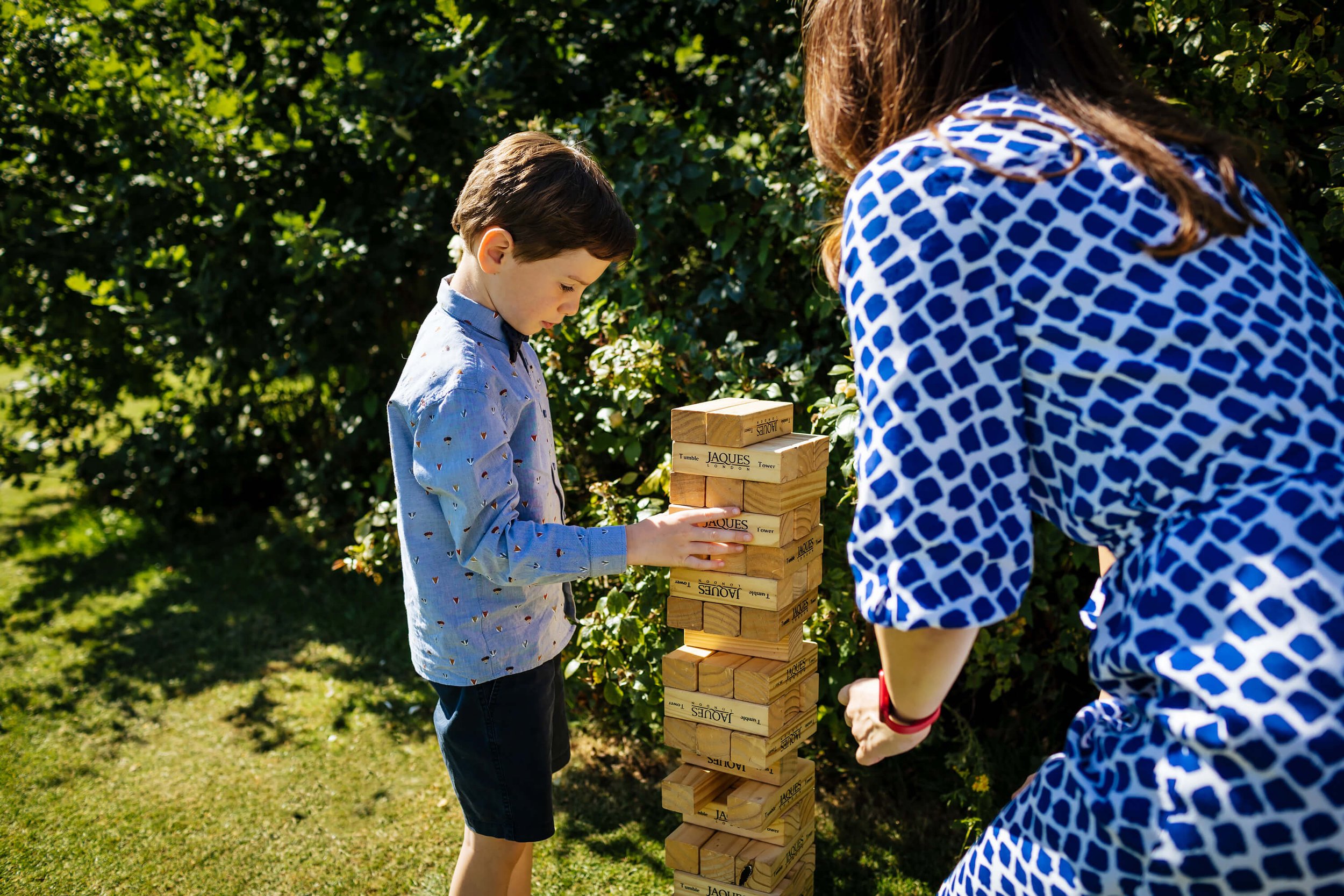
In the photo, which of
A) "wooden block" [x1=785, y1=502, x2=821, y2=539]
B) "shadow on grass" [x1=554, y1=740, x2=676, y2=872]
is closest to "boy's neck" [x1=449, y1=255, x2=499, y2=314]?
"wooden block" [x1=785, y1=502, x2=821, y2=539]

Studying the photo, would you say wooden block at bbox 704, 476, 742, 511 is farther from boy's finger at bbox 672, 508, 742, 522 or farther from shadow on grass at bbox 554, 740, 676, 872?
shadow on grass at bbox 554, 740, 676, 872

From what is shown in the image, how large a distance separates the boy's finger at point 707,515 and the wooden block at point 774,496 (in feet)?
0.09

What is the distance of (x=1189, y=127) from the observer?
1.17 m

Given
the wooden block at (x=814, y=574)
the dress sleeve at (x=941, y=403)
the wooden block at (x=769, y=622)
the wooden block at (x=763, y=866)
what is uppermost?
the dress sleeve at (x=941, y=403)

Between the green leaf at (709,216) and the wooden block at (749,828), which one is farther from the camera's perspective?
the green leaf at (709,216)

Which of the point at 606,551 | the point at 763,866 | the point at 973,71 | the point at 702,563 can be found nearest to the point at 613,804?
the point at 763,866

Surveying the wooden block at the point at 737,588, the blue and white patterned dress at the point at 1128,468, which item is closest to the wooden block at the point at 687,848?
the wooden block at the point at 737,588

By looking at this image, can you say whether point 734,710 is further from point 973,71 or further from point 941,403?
point 973,71

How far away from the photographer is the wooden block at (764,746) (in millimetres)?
2121

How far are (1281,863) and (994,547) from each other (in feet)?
1.29

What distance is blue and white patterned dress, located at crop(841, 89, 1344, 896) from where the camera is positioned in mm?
956

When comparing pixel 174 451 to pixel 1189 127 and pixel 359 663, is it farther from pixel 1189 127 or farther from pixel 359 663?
pixel 1189 127

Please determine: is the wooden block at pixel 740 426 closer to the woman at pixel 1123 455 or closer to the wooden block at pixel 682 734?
the wooden block at pixel 682 734

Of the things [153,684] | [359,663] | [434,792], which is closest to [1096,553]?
[434,792]
